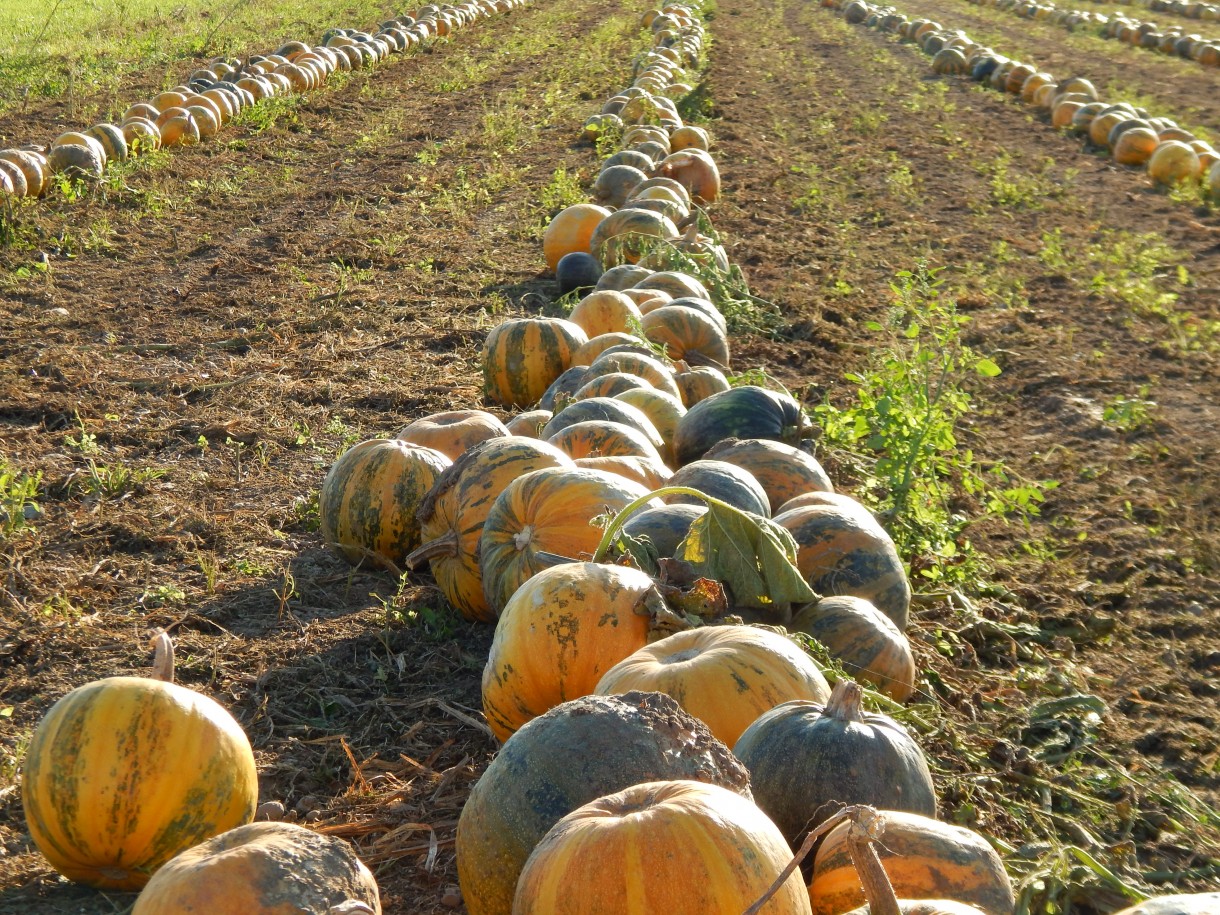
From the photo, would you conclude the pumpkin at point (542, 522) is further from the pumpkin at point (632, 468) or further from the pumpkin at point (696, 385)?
the pumpkin at point (696, 385)

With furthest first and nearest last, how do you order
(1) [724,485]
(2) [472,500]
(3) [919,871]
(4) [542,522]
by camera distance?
(2) [472,500] → (1) [724,485] → (4) [542,522] → (3) [919,871]

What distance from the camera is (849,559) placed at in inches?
162

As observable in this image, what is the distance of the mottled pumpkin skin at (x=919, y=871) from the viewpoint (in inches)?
93.6

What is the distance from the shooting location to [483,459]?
14.8 feet

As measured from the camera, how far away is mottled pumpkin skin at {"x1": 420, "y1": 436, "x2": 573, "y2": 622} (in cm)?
441

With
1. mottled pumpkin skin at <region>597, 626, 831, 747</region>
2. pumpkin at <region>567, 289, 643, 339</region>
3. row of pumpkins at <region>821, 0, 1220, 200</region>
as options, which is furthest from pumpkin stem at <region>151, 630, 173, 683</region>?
row of pumpkins at <region>821, 0, 1220, 200</region>

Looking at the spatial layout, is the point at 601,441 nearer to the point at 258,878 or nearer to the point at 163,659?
the point at 163,659

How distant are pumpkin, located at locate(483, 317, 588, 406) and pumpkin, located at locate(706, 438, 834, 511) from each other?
206cm

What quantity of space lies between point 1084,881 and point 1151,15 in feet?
124

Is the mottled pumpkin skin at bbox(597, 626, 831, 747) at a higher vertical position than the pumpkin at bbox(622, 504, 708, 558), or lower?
higher

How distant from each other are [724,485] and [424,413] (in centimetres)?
303

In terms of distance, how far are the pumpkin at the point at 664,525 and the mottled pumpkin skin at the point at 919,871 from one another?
1.46 metres

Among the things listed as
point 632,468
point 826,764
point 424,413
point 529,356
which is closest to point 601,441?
point 632,468

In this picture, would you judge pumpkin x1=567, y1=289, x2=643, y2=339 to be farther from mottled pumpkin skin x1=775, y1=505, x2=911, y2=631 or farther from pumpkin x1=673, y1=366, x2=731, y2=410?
mottled pumpkin skin x1=775, y1=505, x2=911, y2=631
